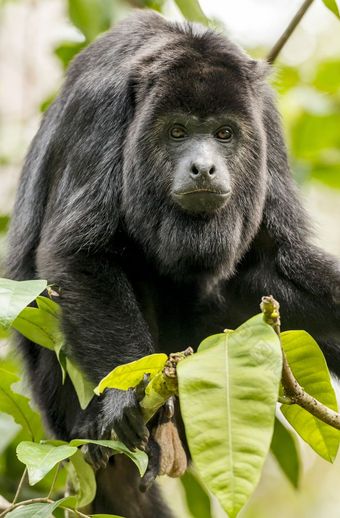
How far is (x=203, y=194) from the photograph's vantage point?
3.07 metres

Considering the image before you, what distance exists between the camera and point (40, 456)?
2.19 metres

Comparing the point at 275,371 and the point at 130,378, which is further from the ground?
the point at 275,371

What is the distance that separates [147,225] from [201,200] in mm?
318

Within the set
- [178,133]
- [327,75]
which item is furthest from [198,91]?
[327,75]

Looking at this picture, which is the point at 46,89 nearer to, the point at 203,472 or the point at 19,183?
the point at 19,183

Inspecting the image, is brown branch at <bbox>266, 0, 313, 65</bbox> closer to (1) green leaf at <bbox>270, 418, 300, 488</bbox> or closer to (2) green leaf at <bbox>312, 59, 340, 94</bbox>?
(2) green leaf at <bbox>312, 59, 340, 94</bbox>

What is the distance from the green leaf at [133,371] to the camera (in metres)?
2.05

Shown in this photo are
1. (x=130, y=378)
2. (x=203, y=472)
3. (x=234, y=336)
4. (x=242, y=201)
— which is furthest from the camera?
(x=242, y=201)

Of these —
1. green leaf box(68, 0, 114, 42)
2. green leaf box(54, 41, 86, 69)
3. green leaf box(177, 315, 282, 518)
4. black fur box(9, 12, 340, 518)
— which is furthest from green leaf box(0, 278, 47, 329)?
green leaf box(54, 41, 86, 69)

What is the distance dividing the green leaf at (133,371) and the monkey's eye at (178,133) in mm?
1281

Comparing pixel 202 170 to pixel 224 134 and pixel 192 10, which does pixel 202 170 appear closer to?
pixel 224 134

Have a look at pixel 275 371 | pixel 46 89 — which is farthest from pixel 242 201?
pixel 46 89

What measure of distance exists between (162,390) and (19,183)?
2070mm

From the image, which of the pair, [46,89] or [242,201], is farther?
[46,89]
